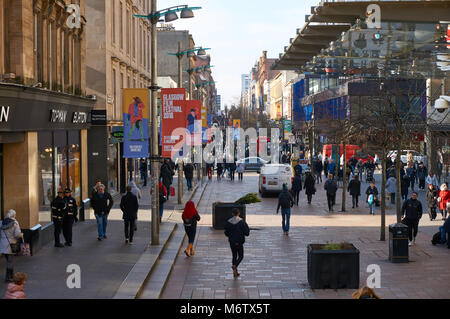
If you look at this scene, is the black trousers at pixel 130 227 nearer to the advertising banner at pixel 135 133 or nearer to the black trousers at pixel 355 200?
the advertising banner at pixel 135 133

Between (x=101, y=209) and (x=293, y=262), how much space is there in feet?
19.6

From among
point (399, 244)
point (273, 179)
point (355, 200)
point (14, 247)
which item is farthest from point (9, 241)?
point (273, 179)

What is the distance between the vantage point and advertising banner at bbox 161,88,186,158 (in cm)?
2509

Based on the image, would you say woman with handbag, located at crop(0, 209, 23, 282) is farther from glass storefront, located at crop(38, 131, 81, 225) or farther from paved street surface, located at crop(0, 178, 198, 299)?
glass storefront, located at crop(38, 131, 81, 225)

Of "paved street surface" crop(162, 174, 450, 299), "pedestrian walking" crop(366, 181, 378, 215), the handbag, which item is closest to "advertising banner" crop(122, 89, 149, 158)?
"paved street surface" crop(162, 174, 450, 299)

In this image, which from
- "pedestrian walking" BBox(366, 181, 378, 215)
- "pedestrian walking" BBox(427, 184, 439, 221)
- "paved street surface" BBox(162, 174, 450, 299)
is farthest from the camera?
"pedestrian walking" BBox(366, 181, 378, 215)

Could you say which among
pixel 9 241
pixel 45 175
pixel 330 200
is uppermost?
pixel 45 175

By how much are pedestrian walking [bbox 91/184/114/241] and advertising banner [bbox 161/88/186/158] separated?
5.22 metres

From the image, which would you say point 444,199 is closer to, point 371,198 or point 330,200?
point 371,198

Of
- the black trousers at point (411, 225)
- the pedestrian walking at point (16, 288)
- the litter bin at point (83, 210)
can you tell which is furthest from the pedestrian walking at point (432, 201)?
the pedestrian walking at point (16, 288)

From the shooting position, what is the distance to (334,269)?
13.8 m

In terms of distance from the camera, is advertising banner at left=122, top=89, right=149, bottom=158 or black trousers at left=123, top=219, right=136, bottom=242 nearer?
black trousers at left=123, top=219, right=136, bottom=242
